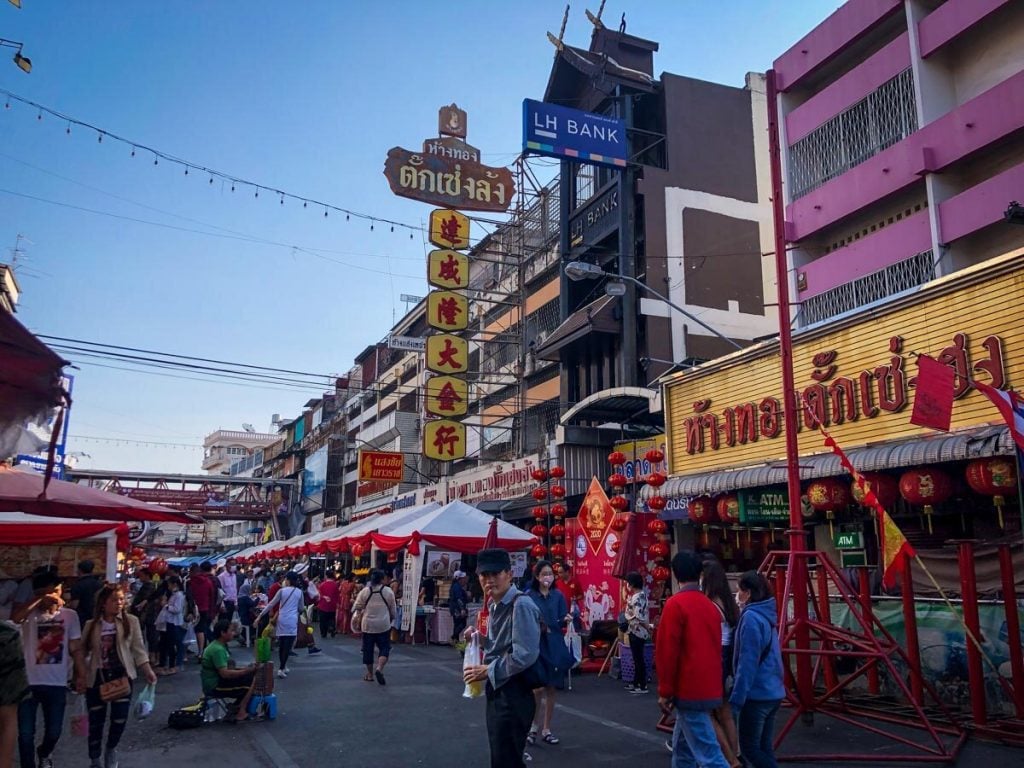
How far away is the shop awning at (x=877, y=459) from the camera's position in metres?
9.05

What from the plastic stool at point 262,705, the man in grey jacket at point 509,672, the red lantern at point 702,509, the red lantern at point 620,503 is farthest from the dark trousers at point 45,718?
the red lantern at point 702,509

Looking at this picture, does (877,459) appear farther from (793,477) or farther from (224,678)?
(224,678)

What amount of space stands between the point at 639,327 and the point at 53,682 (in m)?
18.0

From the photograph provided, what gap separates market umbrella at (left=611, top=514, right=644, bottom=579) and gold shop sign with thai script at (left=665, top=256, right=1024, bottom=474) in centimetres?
172

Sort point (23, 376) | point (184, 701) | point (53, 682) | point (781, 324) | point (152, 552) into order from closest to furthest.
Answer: point (23, 376) → point (53, 682) → point (781, 324) → point (184, 701) → point (152, 552)

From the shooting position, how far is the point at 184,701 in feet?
35.9

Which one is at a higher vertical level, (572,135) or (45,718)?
(572,135)

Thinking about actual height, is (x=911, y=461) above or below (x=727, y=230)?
below

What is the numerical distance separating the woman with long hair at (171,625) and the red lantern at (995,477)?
488 inches

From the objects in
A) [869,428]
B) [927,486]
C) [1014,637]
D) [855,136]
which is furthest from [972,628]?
[855,136]

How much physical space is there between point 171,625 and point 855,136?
1591cm

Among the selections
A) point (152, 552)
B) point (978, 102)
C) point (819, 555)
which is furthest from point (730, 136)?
point (152, 552)

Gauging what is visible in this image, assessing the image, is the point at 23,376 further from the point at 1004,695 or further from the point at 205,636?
the point at 205,636

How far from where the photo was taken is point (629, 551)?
1352 centimetres
